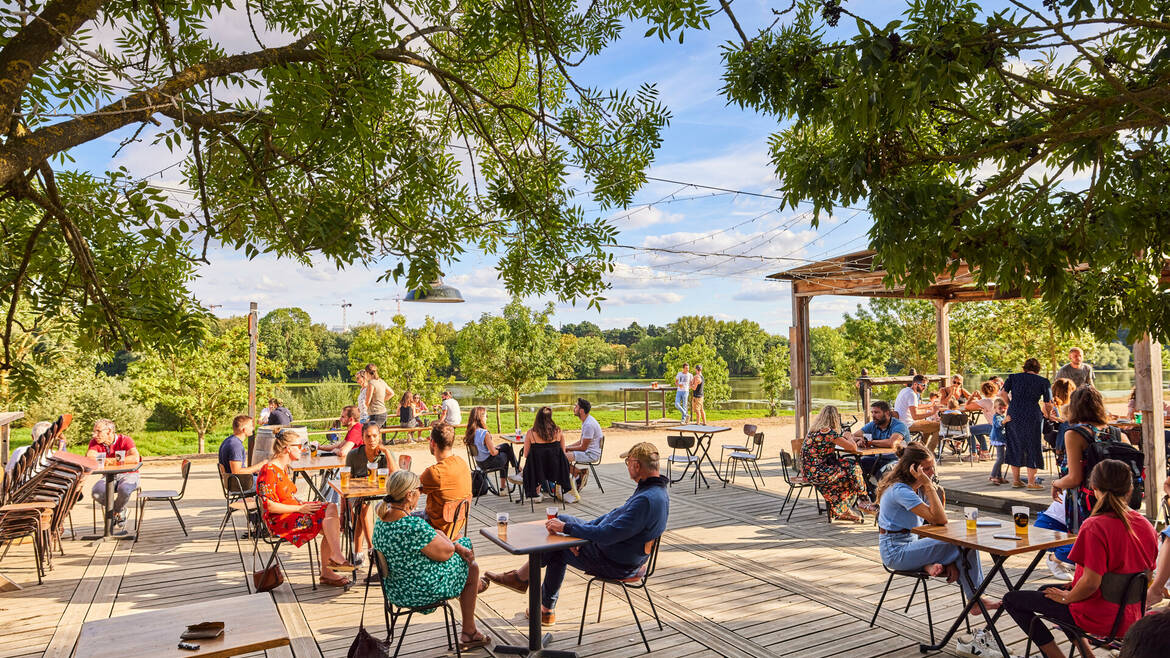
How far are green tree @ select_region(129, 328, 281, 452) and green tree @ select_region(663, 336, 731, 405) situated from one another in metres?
12.9

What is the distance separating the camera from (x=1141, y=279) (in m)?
3.60

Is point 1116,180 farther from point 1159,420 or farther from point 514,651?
point 1159,420

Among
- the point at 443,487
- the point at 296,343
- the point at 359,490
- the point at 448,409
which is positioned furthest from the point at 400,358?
the point at 296,343

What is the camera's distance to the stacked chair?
19.3ft

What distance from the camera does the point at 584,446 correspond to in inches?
366

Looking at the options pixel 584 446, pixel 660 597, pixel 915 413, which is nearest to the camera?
pixel 660 597

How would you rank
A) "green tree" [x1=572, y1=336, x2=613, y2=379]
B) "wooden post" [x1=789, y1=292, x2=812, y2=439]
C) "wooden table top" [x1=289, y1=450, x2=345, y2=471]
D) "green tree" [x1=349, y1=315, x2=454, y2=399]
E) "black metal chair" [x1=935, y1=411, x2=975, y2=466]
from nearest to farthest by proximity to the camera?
1. "wooden table top" [x1=289, y1=450, x2=345, y2=471]
2. "black metal chair" [x1=935, y1=411, x2=975, y2=466]
3. "wooden post" [x1=789, y1=292, x2=812, y2=439]
4. "green tree" [x1=349, y1=315, x2=454, y2=399]
5. "green tree" [x1=572, y1=336, x2=613, y2=379]

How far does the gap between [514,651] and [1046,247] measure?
344 centimetres

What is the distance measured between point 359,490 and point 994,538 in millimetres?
4373

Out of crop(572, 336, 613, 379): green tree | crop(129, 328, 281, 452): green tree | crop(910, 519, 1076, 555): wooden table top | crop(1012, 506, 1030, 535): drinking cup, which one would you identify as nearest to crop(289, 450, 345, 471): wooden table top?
crop(910, 519, 1076, 555): wooden table top

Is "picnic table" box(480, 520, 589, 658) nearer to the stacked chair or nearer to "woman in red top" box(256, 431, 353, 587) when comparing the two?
"woman in red top" box(256, 431, 353, 587)

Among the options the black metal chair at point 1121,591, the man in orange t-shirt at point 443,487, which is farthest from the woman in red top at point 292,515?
the black metal chair at point 1121,591

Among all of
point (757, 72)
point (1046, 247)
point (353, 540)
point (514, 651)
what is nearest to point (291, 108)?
point (757, 72)

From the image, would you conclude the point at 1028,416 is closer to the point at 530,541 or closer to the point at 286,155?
the point at 530,541
